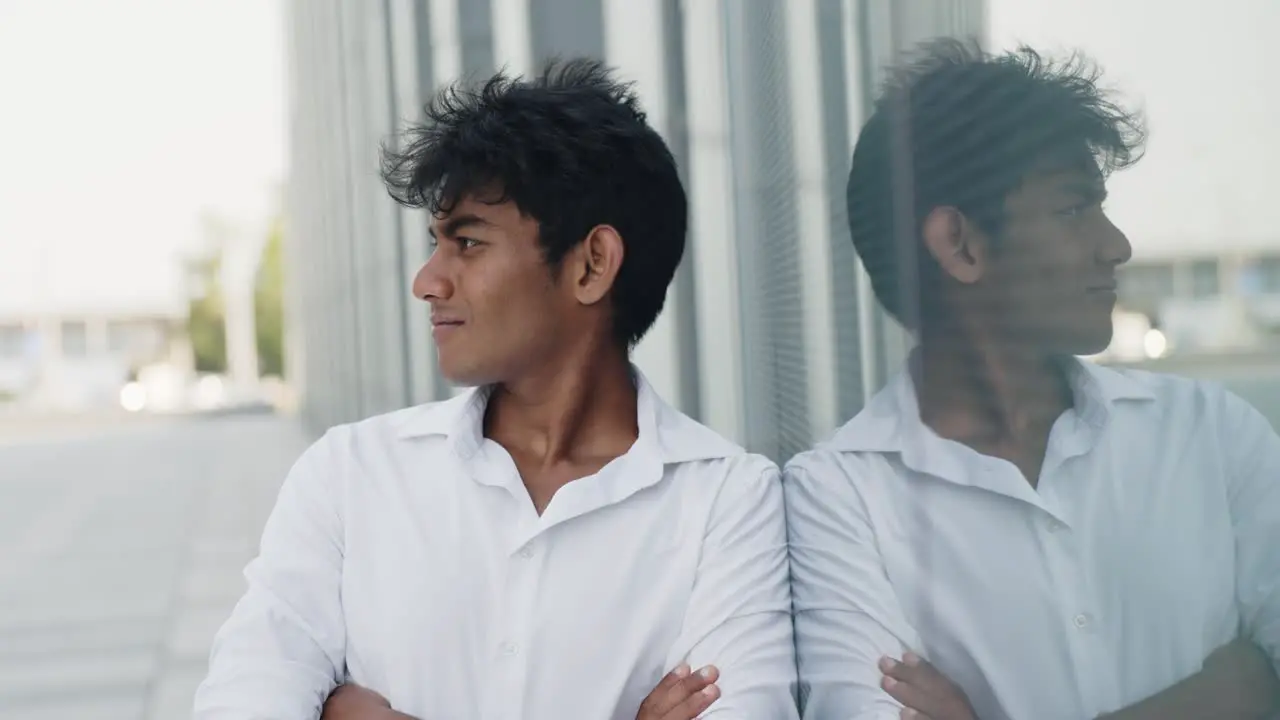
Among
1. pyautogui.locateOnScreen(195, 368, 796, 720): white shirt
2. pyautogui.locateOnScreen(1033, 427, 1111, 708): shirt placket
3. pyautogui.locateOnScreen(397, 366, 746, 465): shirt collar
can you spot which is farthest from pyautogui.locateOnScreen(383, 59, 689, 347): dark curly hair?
pyautogui.locateOnScreen(1033, 427, 1111, 708): shirt placket

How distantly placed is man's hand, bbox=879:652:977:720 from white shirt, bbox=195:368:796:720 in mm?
140

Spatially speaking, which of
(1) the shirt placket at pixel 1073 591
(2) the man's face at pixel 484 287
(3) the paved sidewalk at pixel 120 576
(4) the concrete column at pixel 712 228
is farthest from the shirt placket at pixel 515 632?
(3) the paved sidewalk at pixel 120 576

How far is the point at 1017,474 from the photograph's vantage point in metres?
1.49

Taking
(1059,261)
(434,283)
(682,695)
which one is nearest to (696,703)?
(682,695)

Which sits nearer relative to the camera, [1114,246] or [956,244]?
[1114,246]

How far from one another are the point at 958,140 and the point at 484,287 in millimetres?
623

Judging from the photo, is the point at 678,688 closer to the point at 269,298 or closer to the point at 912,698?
the point at 912,698

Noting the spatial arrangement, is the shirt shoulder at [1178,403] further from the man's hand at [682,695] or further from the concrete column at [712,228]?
the concrete column at [712,228]

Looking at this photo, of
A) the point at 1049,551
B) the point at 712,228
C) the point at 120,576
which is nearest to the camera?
the point at 1049,551

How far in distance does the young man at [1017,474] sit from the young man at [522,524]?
143mm

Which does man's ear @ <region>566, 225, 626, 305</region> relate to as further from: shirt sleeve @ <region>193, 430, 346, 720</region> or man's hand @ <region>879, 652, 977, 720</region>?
man's hand @ <region>879, 652, 977, 720</region>

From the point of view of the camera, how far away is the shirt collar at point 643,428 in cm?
189

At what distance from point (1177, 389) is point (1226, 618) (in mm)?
202

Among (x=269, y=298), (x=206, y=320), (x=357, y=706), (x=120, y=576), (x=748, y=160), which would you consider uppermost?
(x=269, y=298)
